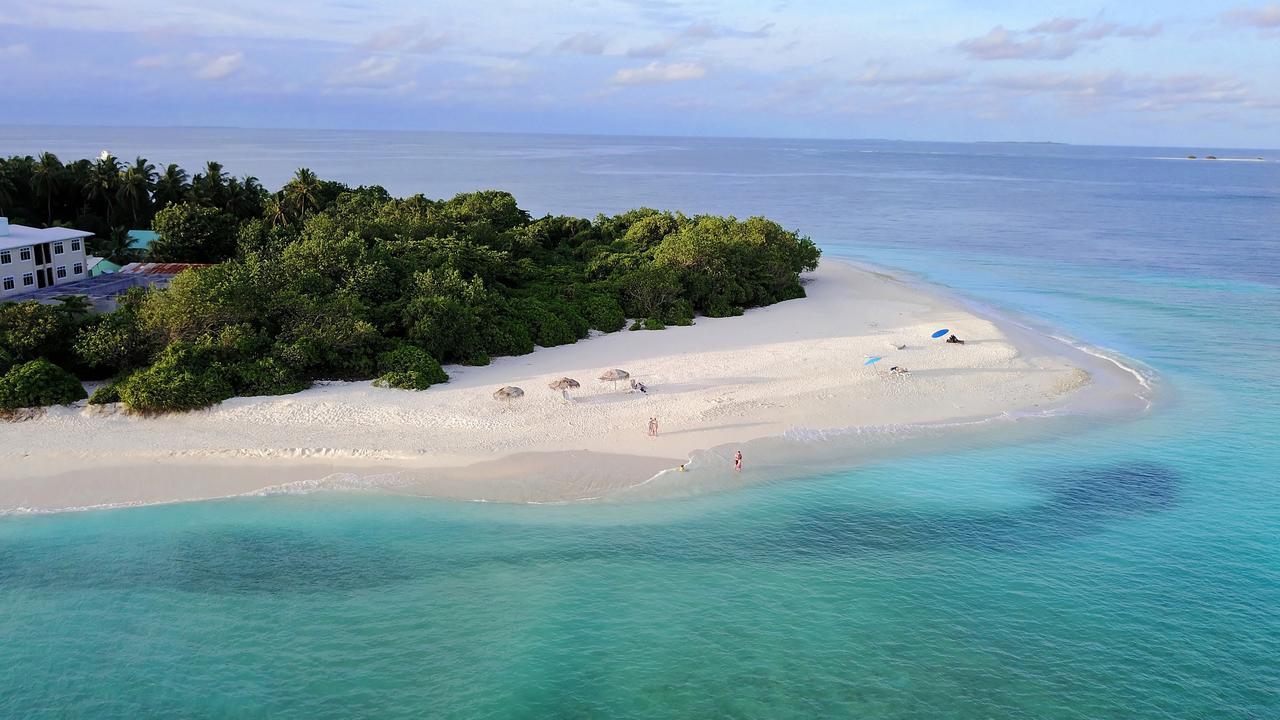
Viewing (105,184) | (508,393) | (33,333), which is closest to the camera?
(33,333)

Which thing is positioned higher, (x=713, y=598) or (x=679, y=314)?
(x=679, y=314)

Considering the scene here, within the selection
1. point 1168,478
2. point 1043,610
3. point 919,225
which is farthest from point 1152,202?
point 1043,610

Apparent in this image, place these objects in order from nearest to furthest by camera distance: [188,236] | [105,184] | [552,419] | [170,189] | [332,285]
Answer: [552,419] → [332,285] → [188,236] → [105,184] → [170,189]

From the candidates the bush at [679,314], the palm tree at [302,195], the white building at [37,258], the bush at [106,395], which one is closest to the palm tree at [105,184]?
the palm tree at [302,195]

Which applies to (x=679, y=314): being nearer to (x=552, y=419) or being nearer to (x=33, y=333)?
(x=552, y=419)

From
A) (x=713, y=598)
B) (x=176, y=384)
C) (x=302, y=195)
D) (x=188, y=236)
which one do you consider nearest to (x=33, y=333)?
(x=176, y=384)

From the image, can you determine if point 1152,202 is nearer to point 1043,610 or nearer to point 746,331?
point 746,331

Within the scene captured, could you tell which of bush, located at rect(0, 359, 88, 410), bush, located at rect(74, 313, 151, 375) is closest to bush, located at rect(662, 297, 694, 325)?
bush, located at rect(74, 313, 151, 375)

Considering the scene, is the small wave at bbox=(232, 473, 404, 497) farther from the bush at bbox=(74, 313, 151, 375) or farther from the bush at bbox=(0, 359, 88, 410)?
the bush at bbox=(74, 313, 151, 375)
